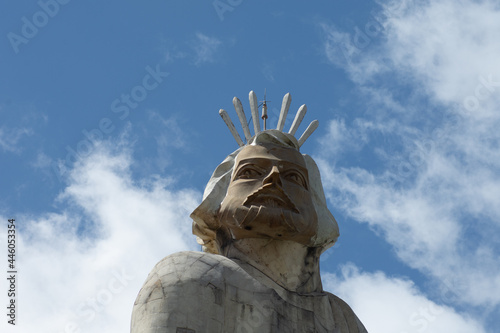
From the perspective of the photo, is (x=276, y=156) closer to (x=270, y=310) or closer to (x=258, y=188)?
(x=258, y=188)

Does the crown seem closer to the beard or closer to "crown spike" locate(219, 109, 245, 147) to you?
"crown spike" locate(219, 109, 245, 147)

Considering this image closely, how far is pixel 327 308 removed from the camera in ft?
44.4

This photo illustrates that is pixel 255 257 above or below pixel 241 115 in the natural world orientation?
below

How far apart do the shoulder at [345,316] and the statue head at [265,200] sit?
0.84m

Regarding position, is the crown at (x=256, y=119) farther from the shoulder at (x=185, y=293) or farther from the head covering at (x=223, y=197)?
the shoulder at (x=185, y=293)

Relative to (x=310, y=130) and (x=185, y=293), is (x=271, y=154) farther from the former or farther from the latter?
(x=185, y=293)

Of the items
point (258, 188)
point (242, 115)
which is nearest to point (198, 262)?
point (258, 188)

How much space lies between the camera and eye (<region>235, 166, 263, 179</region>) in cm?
1383

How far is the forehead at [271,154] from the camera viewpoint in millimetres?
13977

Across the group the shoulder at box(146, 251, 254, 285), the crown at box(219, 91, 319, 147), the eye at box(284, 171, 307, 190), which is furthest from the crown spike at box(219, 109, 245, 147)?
the shoulder at box(146, 251, 254, 285)

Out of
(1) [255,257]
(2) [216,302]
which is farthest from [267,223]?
(2) [216,302]

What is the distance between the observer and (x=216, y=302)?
12281mm

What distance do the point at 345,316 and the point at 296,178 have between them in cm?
214

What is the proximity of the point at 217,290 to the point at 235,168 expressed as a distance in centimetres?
237
